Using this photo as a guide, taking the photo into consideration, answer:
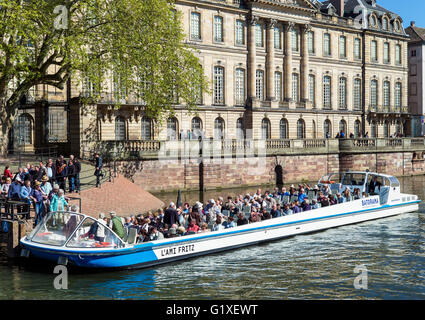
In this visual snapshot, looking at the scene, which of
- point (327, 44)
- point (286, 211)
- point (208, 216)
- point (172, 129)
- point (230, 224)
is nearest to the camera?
point (230, 224)

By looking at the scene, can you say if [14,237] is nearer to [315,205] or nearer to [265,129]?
[315,205]

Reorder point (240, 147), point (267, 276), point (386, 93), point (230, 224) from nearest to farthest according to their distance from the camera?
point (267, 276) < point (230, 224) < point (240, 147) < point (386, 93)

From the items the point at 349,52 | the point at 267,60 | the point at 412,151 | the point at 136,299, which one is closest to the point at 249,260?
the point at 136,299

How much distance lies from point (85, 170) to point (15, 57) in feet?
25.5

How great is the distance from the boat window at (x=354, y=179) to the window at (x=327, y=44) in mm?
30238

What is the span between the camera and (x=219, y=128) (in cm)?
5006

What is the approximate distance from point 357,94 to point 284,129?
12534 millimetres

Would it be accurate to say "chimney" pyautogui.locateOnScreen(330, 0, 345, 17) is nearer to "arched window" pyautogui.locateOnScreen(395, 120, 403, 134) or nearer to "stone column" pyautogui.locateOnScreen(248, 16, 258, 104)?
"stone column" pyautogui.locateOnScreen(248, 16, 258, 104)

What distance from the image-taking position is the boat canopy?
16438 millimetres

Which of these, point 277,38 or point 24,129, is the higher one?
point 277,38

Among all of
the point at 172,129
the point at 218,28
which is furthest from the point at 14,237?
the point at 218,28

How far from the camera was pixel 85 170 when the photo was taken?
99.6 feet

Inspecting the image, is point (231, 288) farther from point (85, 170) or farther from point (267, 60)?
point (267, 60)

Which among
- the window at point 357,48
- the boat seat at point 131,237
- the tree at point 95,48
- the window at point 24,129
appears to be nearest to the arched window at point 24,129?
the window at point 24,129
